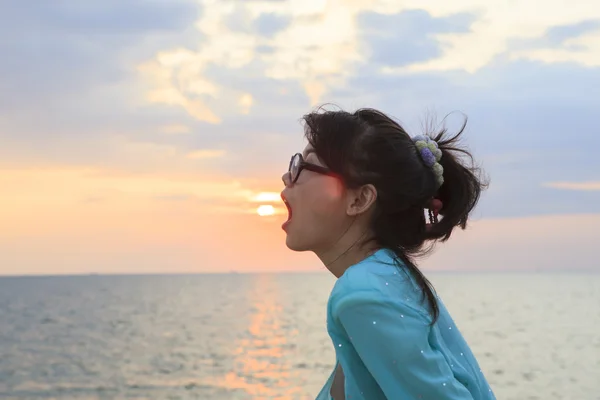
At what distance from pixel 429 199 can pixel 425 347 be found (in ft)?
2.13

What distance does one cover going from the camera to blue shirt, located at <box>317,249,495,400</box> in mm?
2146

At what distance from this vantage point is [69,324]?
54781 mm

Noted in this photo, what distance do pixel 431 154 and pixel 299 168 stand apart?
0.43 meters

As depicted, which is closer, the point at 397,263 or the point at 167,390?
the point at 397,263

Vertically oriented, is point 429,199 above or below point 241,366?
above

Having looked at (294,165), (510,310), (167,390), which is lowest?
(510,310)

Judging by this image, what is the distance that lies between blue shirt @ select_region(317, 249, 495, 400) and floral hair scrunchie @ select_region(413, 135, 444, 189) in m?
0.47

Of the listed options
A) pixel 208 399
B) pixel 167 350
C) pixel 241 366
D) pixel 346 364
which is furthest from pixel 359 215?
pixel 167 350

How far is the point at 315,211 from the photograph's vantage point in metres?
2.59

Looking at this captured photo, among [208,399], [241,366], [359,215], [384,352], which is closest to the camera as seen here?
[384,352]

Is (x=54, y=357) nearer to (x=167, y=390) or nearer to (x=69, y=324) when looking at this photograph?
(x=167, y=390)

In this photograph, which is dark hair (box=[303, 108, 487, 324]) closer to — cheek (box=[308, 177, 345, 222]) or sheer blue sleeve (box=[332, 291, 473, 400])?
cheek (box=[308, 177, 345, 222])

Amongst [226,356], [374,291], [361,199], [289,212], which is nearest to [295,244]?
[289,212]

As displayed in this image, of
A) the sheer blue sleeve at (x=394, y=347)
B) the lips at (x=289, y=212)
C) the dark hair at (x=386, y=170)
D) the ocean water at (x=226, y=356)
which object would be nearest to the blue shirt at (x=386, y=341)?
the sheer blue sleeve at (x=394, y=347)
